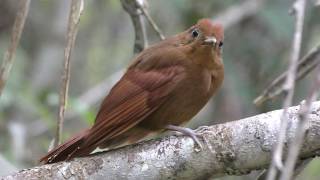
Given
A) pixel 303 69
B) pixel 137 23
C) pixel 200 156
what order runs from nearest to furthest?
pixel 200 156, pixel 303 69, pixel 137 23

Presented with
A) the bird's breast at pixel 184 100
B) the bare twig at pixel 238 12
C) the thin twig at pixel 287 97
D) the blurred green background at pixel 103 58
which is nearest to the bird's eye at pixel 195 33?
the bird's breast at pixel 184 100

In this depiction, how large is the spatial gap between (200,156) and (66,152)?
0.57 metres

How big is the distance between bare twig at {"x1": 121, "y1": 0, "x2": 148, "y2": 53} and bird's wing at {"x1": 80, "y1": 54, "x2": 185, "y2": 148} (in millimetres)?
415

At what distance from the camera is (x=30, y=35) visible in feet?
21.4

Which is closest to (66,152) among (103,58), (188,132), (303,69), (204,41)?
(188,132)

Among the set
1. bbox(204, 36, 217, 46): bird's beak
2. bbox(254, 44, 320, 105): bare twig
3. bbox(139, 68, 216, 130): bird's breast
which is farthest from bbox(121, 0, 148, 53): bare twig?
bbox(254, 44, 320, 105): bare twig

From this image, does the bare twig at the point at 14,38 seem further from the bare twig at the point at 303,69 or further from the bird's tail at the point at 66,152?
the bare twig at the point at 303,69

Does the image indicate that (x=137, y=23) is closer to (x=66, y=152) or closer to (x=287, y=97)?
(x=66, y=152)

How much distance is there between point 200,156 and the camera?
2.60 meters

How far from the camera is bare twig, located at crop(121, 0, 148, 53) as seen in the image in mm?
3416

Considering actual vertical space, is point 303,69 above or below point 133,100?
above

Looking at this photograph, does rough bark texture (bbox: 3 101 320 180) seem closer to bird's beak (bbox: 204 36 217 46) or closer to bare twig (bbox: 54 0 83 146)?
bare twig (bbox: 54 0 83 146)

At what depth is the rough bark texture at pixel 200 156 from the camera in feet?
8.29

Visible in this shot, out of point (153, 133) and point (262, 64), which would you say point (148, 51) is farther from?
point (262, 64)
